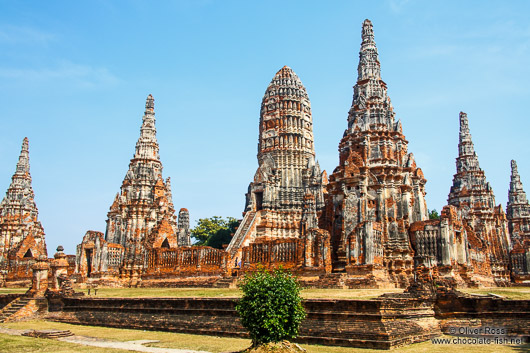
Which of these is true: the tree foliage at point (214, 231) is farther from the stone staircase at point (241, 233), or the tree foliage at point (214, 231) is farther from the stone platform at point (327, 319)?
the stone platform at point (327, 319)

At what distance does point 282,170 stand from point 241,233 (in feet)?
26.5

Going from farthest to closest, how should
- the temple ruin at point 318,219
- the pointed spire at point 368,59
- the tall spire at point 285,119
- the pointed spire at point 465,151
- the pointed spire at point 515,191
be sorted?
1. the pointed spire at point 515,191
2. the pointed spire at point 465,151
3. the tall spire at point 285,119
4. the pointed spire at point 368,59
5. the temple ruin at point 318,219

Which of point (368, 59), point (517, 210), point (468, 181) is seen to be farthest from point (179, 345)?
point (517, 210)

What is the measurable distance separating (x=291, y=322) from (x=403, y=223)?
18.5 m

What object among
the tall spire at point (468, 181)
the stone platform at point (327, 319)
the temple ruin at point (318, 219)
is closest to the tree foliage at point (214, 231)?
the temple ruin at point (318, 219)

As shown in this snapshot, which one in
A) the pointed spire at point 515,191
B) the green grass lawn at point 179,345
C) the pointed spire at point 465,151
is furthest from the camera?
the pointed spire at point 515,191

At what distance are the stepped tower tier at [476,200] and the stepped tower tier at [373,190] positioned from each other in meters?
16.4

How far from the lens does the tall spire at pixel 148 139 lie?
144 ft

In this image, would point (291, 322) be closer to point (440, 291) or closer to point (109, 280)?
point (440, 291)

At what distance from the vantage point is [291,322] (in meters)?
12.1

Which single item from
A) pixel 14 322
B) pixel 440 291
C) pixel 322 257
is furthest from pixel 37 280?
pixel 440 291

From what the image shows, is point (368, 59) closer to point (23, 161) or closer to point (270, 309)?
point (270, 309)

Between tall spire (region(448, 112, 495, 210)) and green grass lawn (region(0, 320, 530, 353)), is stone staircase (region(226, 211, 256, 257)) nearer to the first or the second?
green grass lawn (region(0, 320, 530, 353))

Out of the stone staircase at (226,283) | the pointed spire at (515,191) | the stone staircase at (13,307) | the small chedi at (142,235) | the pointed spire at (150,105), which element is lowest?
the stone staircase at (13,307)
